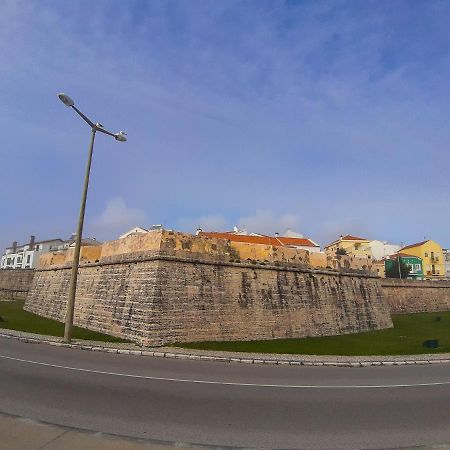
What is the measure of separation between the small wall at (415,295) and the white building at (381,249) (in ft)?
129

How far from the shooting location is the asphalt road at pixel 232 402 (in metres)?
5.31

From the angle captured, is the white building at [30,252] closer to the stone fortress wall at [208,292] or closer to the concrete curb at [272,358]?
the stone fortress wall at [208,292]

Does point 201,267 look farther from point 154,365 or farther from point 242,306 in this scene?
point 154,365

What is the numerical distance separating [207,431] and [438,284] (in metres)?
42.9

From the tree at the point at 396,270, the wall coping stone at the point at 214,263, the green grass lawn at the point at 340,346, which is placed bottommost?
the green grass lawn at the point at 340,346

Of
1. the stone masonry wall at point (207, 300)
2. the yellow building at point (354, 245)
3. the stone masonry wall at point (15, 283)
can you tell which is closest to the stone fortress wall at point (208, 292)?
the stone masonry wall at point (207, 300)

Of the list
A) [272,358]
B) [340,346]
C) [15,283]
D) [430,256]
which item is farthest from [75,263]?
[430,256]

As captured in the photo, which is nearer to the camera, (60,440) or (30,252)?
(60,440)

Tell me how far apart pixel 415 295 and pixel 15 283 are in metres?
46.4

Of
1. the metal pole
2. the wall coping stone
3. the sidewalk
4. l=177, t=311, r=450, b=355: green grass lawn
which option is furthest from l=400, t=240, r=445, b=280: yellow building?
the sidewalk

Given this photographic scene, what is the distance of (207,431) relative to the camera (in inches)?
210

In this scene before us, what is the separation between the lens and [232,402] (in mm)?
6977

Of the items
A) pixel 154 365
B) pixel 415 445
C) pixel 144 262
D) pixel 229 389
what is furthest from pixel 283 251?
pixel 415 445

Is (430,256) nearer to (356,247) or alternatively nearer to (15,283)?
(356,247)
